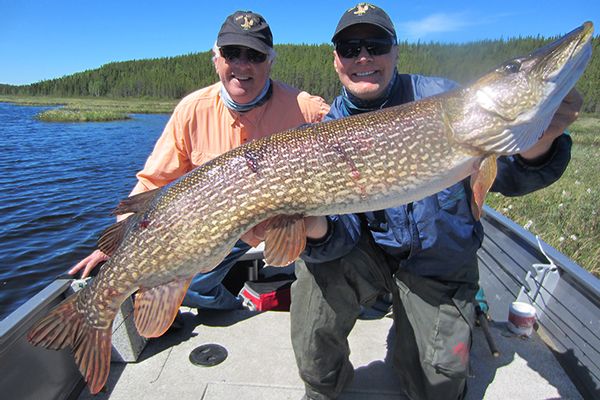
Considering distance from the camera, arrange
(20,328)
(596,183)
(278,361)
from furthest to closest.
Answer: (596,183)
(278,361)
(20,328)

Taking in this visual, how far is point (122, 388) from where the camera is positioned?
2758 millimetres

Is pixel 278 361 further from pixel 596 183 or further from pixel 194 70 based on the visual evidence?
pixel 194 70

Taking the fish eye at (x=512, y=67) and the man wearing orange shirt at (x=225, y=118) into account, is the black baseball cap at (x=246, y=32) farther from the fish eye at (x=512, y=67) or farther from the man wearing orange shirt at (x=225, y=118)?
the fish eye at (x=512, y=67)

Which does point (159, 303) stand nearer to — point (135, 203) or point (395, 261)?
point (135, 203)

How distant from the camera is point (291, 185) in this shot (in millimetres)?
2109

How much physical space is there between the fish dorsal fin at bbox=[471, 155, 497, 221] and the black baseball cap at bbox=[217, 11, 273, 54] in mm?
2132

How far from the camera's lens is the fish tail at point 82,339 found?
215 centimetres

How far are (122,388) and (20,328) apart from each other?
0.78m

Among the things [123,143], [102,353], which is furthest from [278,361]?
[123,143]

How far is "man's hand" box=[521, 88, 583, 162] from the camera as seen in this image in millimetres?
1960

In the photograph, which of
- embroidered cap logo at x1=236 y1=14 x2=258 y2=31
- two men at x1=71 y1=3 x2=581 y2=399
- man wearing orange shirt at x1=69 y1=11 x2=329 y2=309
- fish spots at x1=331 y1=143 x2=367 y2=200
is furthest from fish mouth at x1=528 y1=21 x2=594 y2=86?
embroidered cap logo at x1=236 y1=14 x2=258 y2=31

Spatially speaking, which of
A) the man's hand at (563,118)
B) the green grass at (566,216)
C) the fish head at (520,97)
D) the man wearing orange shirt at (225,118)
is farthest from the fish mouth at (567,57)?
the green grass at (566,216)

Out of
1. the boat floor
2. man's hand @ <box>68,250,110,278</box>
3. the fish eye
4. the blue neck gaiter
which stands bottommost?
the boat floor

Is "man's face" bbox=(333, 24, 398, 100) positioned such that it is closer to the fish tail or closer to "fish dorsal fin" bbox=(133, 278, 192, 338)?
"fish dorsal fin" bbox=(133, 278, 192, 338)
